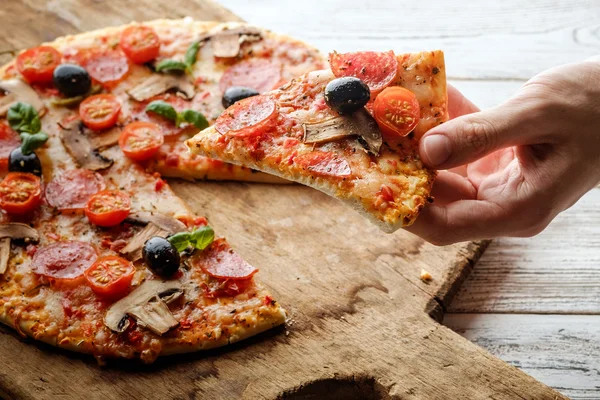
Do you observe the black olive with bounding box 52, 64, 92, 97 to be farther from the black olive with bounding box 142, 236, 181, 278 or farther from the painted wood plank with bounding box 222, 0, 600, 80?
the painted wood plank with bounding box 222, 0, 600, 80

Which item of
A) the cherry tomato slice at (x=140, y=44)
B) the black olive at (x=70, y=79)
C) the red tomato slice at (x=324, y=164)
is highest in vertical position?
the red tomato slice at (x=324, y=164)

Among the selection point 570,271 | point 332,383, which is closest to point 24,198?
point 332,383

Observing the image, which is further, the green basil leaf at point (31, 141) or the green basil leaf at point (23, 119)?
the green basil leaf at point (23, 119)

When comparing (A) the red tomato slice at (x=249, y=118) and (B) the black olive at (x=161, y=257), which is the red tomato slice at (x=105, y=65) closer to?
(A) the red tomato slice at (x=249, y=118)

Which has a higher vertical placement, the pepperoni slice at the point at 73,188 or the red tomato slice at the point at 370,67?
the red tomato slice at the point at 370,67

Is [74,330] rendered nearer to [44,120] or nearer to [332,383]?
[332,383]

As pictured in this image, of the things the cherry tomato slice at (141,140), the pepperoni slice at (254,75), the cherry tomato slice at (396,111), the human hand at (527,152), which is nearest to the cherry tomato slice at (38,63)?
the cherry tomato slice at (141,140)
